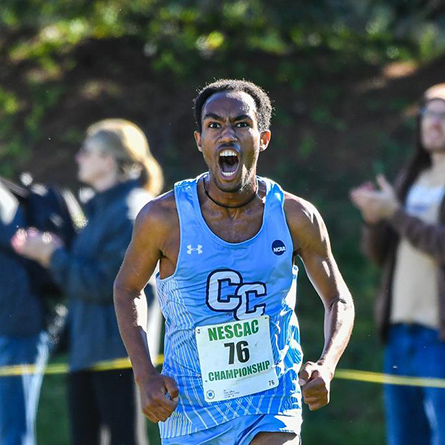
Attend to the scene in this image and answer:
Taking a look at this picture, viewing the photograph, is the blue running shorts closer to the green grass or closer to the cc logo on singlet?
the cc logo on singlet

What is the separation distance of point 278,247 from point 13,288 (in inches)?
107

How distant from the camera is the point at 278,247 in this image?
13.2ft

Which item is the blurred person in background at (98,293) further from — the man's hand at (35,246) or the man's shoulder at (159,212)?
the man's shoulder at (159,212)

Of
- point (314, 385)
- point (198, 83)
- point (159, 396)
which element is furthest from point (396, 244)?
point (198, 83)

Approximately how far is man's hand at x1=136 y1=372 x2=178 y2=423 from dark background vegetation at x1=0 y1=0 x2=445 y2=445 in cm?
632

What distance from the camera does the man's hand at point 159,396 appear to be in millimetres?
3738

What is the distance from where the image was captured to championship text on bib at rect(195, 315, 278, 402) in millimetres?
3998

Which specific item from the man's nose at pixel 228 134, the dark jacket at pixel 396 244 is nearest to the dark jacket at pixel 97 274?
the dark jacket at pixel 396 244

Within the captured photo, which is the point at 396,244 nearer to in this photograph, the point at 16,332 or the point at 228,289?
the point at 16,332

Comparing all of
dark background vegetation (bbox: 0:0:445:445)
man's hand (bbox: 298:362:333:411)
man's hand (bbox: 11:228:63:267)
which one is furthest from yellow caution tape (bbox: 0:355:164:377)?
dark background vegetation (bbox: 0:0:445:445)

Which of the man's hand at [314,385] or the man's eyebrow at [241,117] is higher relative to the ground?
the man's eyebrow at [241,117]

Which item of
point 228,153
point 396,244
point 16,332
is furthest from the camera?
point 16,332

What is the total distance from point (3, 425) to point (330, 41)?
609 cm

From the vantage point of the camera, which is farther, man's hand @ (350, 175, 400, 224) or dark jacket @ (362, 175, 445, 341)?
man's hand @ (350, 175, 400, 224)
